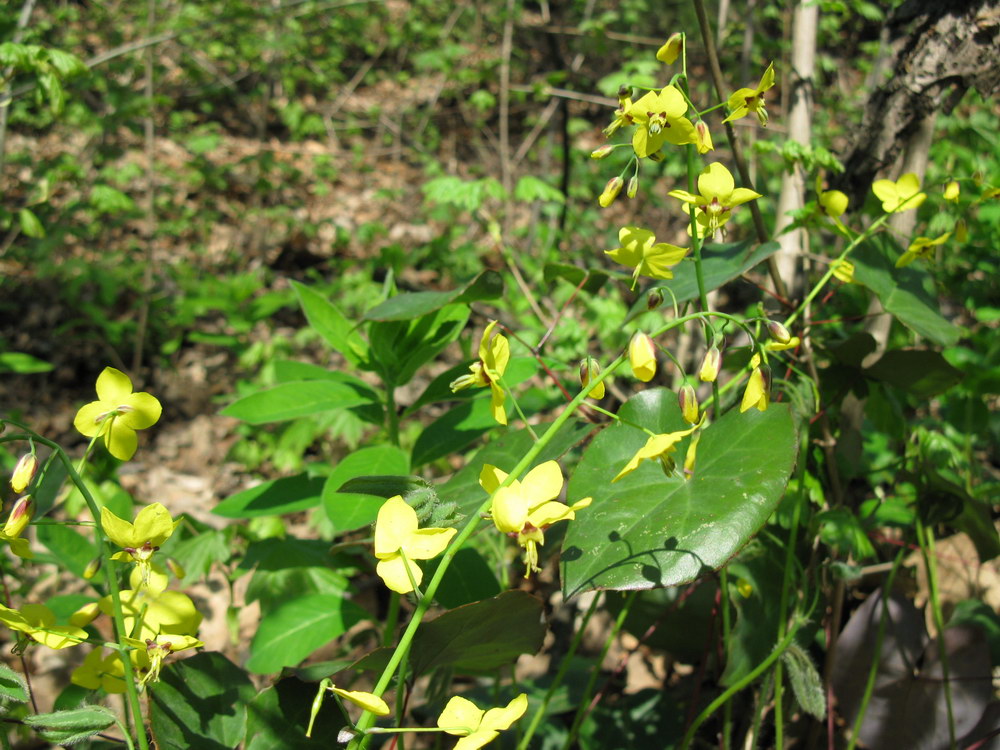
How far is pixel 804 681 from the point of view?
1.15 metres

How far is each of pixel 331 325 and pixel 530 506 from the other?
32.9 inches

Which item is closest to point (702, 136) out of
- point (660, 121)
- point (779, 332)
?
point (660, 121)

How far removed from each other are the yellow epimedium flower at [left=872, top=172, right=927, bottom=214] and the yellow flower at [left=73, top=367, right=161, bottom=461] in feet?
3.87

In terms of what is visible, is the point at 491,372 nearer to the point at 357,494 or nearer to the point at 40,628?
the point at 357,494

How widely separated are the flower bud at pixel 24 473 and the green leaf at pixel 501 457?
1.62ft

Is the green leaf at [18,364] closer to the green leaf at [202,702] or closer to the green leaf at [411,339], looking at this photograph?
the green leaf at [411,339]

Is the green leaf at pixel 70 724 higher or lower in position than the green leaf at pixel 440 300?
lower

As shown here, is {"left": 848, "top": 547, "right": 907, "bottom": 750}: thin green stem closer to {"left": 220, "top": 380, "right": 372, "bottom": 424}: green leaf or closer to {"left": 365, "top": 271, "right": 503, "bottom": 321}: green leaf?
{"left": 365, "top": 271, "right": 503, "bottom": 321}: green leaf

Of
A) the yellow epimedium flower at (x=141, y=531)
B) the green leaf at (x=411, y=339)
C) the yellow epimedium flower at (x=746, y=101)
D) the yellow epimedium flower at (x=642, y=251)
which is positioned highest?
the yellow epimedium flower at (x=746, y=101)

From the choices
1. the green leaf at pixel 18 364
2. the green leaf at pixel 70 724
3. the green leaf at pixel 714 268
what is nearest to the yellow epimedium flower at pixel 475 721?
the green leaf at pixel 70 724

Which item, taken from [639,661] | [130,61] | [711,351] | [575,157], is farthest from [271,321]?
[711,351]

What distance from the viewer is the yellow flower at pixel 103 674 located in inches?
37.2

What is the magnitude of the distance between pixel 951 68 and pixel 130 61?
3996 millimetres

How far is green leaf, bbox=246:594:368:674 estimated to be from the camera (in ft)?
4.25
